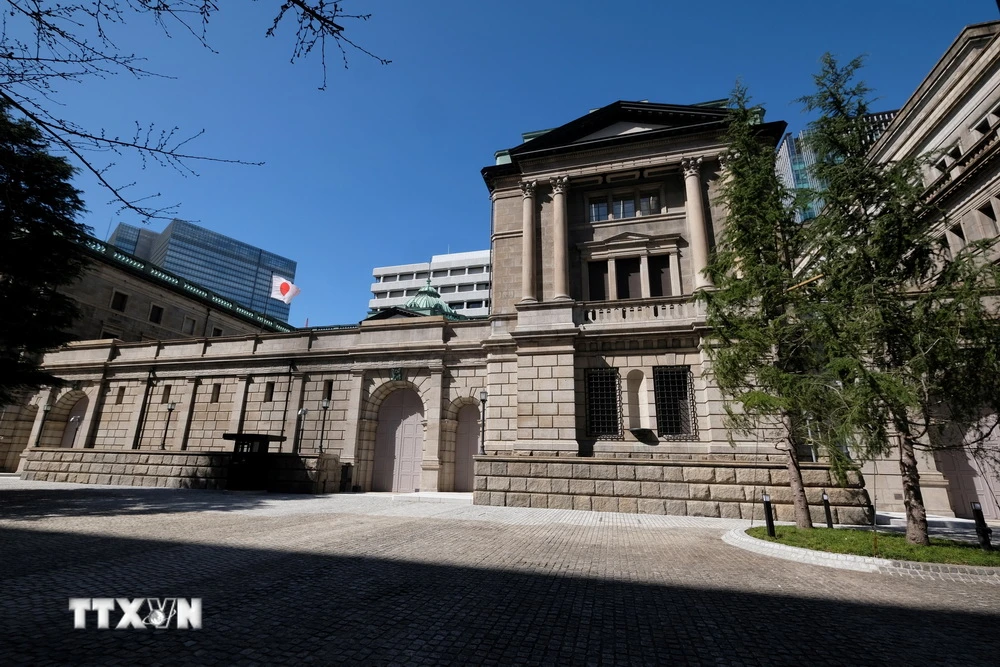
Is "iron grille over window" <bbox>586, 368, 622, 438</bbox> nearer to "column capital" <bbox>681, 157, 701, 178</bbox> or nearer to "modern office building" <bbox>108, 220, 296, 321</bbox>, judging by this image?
"column capital" <bbox>681, 157, 701, 178</bbox>

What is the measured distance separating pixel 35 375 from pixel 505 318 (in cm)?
1888

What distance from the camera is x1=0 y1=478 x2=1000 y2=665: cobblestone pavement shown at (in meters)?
3.84

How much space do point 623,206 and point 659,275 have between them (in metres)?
4.14

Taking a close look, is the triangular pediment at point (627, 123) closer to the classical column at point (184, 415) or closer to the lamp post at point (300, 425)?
the lamp post at point (300, 425)

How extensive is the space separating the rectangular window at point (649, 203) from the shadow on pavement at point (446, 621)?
1807 centimetres

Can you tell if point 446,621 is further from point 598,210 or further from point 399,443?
point 598,210

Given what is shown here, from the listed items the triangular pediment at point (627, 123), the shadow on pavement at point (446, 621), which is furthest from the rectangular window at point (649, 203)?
the shadow on pavement at point (446, 621)

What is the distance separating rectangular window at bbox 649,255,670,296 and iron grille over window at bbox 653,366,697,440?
15.1 ft

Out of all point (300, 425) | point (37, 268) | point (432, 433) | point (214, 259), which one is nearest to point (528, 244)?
point (432, 433)

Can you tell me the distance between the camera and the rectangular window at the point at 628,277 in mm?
20984

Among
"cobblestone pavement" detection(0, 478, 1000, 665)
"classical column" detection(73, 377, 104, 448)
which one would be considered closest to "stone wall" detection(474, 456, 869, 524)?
"cobblestone pavement" detection(0, 478, 1000, 665)

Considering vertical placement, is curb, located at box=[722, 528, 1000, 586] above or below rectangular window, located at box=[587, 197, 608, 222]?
below

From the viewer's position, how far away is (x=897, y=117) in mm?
23719

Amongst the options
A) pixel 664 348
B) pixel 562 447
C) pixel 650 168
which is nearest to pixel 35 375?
pixel 562 447
